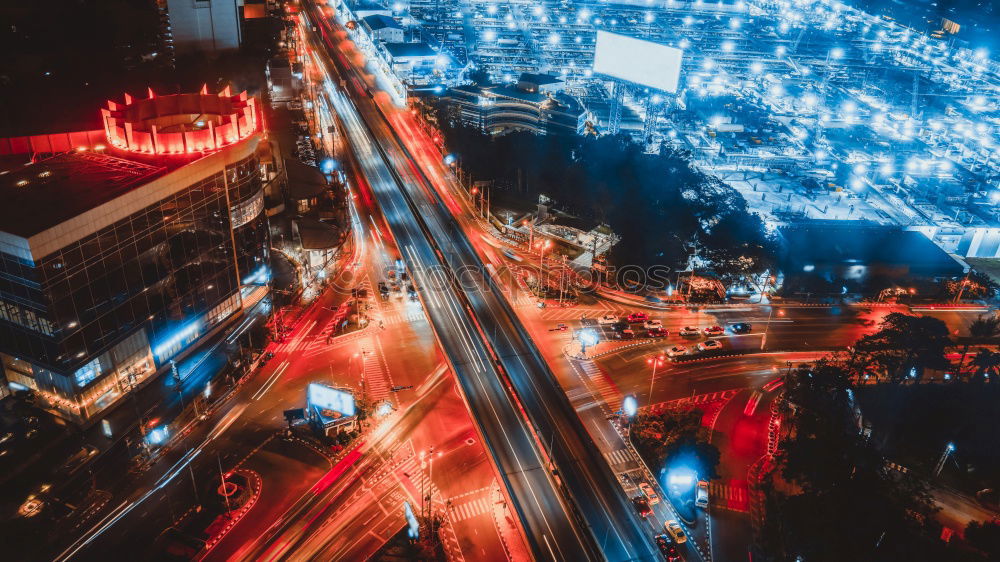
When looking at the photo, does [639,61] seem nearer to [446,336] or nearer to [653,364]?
[653,364]

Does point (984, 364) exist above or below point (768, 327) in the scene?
above

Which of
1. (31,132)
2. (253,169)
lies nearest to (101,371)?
(253,169)

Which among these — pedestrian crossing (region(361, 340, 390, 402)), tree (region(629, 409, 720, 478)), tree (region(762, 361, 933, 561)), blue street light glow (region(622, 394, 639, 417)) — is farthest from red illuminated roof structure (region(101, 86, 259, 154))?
tree (region(762, 361, 933, 561))

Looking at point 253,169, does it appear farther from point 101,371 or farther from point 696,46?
point 696,46

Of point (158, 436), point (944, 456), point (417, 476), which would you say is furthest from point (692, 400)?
point (158, 436)

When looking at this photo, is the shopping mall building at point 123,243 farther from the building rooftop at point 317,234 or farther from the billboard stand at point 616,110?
the billboard stand at point 616,110

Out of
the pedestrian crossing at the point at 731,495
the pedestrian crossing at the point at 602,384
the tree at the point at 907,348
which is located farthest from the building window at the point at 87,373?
the tree at the point at 907,348
